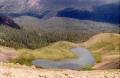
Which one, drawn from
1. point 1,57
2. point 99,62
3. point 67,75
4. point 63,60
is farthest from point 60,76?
point 63,60

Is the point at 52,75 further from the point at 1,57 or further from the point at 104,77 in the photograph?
the point at 1,57

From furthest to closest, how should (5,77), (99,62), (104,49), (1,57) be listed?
(104,49) < (99,62) < (1,57) < (5,77)

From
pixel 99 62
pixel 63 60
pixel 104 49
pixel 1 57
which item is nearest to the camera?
pixel 1 57

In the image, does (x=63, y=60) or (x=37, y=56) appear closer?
(x=37, y=56)

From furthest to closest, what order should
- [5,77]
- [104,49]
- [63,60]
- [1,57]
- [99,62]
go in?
[104,49] → [63,60] → [99,62] → [1,57] → [5,77]

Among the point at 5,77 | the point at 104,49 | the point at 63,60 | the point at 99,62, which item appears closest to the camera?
the point at 5,77

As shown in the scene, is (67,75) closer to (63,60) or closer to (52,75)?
(52,75)

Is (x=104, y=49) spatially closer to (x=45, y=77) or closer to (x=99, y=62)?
(x=99, y=62)

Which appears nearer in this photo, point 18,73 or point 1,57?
point 18,73

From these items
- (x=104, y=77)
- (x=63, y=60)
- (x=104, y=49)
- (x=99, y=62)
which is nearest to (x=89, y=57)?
(x=63, y=60)
